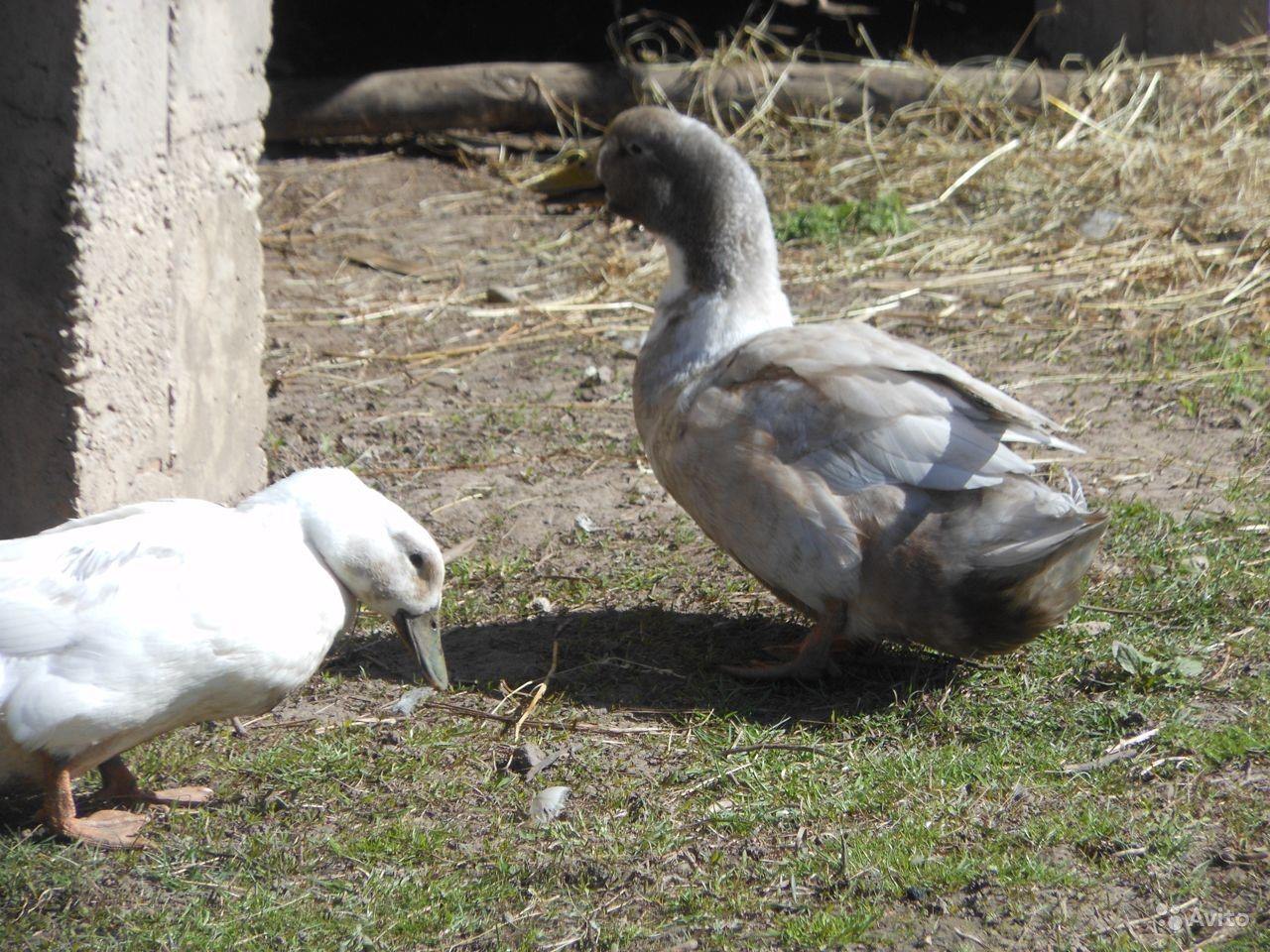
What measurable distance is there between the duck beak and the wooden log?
5.71m

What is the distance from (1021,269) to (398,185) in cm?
377

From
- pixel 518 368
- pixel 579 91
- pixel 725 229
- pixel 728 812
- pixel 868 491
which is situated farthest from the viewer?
pixel 579 91

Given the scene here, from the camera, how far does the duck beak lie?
346 cm

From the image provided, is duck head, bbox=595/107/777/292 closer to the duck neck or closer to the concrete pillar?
the concrete pillar

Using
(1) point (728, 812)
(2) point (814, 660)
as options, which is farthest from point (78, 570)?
(2) point (814, 660)

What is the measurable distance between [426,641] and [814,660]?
103 cm

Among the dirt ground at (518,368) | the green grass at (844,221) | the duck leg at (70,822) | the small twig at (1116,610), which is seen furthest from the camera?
the green grass at (844,221)

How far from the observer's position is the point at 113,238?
380cm

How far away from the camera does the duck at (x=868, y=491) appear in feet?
11.5

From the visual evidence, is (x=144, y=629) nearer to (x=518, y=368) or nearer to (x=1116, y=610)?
(x=1116, y=610)

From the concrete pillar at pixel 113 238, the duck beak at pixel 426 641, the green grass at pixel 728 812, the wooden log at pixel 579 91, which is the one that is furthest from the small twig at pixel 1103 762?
the wooden log at pixel 579 91

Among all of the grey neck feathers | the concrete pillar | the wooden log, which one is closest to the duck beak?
the concrete pillar

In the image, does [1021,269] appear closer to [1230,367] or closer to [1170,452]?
[1230,367]

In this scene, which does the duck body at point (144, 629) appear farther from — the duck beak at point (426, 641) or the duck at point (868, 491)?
the duck at point (868, 491)
